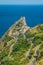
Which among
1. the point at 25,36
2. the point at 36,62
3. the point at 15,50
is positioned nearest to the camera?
the point at 36,62

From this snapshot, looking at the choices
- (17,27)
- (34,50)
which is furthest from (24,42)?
(17,27)

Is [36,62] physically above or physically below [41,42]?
below

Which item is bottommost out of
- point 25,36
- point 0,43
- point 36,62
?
point 36,62

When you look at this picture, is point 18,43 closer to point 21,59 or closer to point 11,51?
point 11,51

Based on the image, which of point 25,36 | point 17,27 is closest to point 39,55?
point 25,36

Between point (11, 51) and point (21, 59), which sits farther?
point (11, 51)

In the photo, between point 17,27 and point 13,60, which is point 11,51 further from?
point 17,27

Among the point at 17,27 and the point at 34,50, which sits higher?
the point at 17,27

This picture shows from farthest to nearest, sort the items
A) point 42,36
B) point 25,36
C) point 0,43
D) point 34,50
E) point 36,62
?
1. point 0,43
2. point 25,36
3. point 42,36
4. point 34,50
5. point 36,62

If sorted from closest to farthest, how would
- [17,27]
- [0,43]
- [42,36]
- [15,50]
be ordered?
[42,36]
[15,50]
[0,43]
[17,27]
